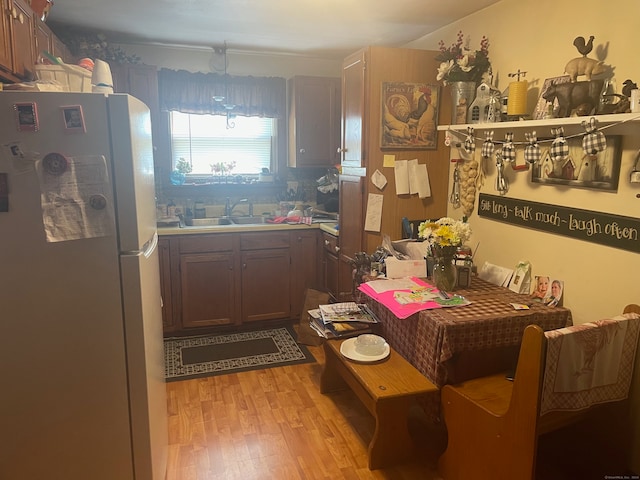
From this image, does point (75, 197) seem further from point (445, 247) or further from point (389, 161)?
point (389, 161)

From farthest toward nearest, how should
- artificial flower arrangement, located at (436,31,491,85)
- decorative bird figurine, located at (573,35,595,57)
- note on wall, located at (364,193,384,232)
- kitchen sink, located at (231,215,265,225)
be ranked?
kitchen sink, located at (231,215,265,225) < note on wall, located at (364,193,384,232) < artificial flower arrangement, located at (436,31,491,85) < decorative bird figurine, located at (573,35,595,57)

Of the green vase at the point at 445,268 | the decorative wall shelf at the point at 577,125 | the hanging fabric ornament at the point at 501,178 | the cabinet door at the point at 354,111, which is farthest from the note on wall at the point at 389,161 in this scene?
the green vase at the point at 445,268

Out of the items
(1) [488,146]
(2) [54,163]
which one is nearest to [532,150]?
(1) [488,146]

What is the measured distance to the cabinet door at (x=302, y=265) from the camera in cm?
397

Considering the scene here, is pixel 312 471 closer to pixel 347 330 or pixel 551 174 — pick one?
pixel 347 330

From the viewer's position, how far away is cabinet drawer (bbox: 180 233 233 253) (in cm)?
366

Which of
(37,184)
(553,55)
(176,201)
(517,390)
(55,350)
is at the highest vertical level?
(553,55)

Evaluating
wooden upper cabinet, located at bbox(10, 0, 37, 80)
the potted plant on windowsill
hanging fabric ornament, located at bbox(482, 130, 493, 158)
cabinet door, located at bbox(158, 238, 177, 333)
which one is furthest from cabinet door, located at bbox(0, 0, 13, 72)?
hanging fabric ornament, located at bbox(482, 130, 493, 158)

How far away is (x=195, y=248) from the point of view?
3688 mm

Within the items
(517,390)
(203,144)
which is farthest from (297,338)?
(517,390)

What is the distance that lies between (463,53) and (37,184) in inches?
92.4

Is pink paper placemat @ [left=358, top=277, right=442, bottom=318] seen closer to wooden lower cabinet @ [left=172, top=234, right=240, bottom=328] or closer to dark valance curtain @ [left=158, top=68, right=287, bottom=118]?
wooden lower cabinet @ [left=172, top=234, right=240, bottom=328]

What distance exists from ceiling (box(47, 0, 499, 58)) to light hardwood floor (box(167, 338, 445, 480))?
7.85ft

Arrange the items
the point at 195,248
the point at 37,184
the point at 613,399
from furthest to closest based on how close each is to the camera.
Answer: the point at 195,248
the point at 613,399
the point at 37,184
